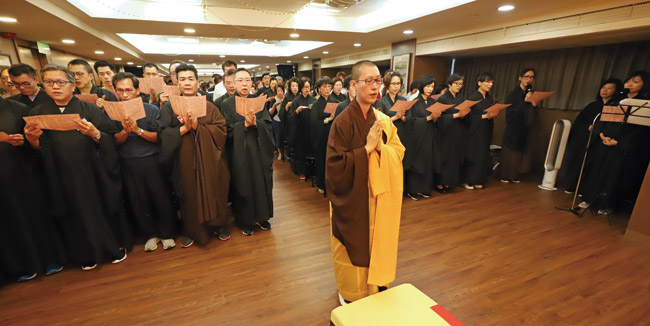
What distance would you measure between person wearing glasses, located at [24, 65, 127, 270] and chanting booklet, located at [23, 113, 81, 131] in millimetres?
50

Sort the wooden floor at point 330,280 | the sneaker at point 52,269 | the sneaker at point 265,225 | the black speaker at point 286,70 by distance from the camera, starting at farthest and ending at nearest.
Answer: the black speaker at point 286,70 < the sneaker at point 265,225 < the sneaker at point 52,269 < the wooden floor at point 330,280

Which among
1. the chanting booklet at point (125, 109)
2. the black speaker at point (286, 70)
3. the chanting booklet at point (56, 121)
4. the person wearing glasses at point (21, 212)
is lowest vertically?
the person wearing glasses at point (21, 212)

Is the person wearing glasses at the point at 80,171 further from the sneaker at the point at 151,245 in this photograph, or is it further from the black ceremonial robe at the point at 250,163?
the black ceremonial robe at the point at 250,163

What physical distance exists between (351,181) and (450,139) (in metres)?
3.37

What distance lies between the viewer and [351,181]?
1754 mm

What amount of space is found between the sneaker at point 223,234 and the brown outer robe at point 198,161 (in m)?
0.27

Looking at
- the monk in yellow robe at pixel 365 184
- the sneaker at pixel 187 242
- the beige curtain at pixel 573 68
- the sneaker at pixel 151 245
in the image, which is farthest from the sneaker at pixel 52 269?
the beige curtain at pixel 573 68

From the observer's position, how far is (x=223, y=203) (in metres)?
3.00

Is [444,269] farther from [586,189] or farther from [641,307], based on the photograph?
[586,189]

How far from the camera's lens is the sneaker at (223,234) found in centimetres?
315

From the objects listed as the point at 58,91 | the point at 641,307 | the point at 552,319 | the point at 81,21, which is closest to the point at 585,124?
the point at 641,307

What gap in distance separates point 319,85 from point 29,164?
11.7 feet

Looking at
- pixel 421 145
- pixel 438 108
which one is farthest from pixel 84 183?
pixel 438 108

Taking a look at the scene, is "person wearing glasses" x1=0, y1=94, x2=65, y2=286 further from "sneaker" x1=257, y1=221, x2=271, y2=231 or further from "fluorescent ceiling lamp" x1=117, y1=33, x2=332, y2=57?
"fluorescent ceiling lamp" x1=117, y1=33, x2=332, y2=57
